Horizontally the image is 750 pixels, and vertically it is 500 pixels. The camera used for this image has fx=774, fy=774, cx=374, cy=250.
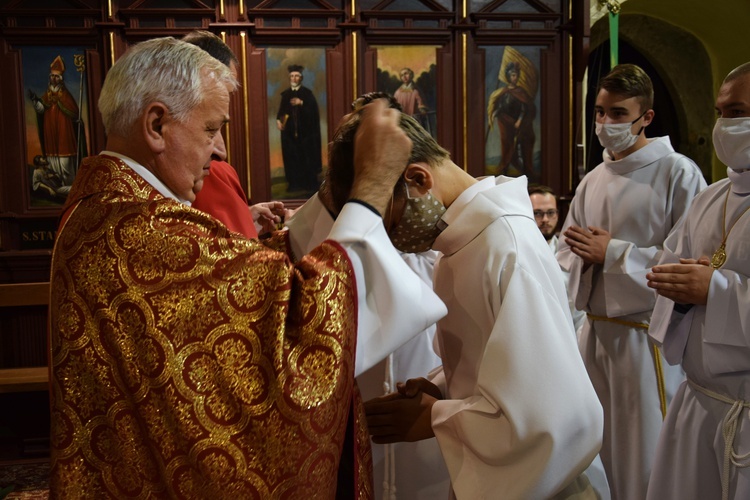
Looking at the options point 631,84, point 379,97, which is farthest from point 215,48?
point 631,84

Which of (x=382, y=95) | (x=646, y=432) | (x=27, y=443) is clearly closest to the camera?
(x=382, y=95)

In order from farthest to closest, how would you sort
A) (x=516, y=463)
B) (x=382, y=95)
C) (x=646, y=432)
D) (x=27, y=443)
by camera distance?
(x=27, y=443), (x=646, y=432), (x=382, y=95), (x=516, y=463)

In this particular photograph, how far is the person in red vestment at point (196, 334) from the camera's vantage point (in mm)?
1565

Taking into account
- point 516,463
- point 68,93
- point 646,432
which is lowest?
point 646,432

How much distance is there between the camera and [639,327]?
4297mm

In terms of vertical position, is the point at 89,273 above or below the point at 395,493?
above

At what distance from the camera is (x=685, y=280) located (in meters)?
2.96

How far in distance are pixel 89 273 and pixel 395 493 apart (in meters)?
1.64

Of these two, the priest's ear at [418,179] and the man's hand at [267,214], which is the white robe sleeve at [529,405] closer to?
the priest's ear at [418,179]

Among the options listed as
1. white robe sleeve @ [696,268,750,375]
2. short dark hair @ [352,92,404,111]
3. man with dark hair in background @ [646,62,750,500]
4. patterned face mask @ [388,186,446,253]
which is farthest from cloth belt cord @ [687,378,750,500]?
short dark hair @ [352,92,404,111]

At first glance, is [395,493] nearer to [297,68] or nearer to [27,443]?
[27,443]

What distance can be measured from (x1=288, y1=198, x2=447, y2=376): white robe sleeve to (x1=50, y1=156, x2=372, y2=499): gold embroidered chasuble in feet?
0.16

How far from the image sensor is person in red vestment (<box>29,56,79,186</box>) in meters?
6.74

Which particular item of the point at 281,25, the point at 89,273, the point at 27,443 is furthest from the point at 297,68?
the point at 89,273
